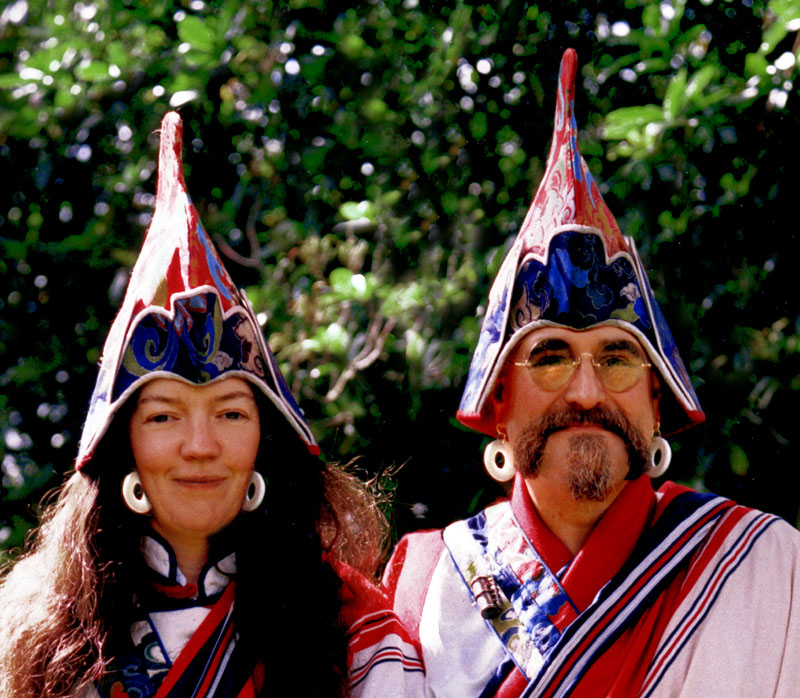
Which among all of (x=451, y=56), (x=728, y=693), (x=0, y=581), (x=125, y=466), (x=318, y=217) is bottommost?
(x=728, y=693)

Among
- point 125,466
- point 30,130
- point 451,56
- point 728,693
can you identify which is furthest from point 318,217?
point 728,693

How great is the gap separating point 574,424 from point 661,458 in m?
0.30

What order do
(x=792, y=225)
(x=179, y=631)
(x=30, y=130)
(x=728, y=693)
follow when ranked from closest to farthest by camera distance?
(x=728, y=693) < (x=179, y=631) < (x=792, y=225) < (x=30, y=130)

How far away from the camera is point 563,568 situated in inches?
115

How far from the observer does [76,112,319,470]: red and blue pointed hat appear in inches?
110

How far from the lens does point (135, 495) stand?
113 inches

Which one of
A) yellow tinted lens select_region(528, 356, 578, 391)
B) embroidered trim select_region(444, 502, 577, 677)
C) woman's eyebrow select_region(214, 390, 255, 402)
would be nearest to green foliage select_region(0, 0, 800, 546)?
embroidered trim select_region(444, 502, 577, 677)

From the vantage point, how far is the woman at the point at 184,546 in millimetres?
2781

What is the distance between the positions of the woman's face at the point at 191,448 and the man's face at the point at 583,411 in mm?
683

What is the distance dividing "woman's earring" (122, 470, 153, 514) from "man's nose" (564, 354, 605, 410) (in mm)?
1022

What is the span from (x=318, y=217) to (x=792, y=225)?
1.40 metres

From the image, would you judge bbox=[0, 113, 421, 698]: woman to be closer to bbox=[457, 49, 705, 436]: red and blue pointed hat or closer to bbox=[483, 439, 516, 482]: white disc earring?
bbox=[483, 439, 516, 482]: white disc earring

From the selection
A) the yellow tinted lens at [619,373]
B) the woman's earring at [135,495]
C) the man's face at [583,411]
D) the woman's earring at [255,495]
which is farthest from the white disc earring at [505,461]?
the woman's earring at [135,495]

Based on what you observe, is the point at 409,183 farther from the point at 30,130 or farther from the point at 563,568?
the point at 563,568
